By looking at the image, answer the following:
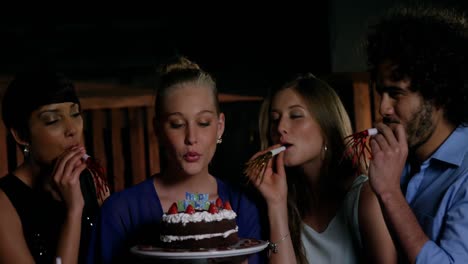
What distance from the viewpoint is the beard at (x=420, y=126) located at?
2.94 metres

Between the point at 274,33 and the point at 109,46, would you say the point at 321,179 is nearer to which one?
the point at 274,33

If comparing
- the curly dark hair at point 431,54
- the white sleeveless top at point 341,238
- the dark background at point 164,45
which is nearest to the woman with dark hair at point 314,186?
the white sleeveless top at point 341,238

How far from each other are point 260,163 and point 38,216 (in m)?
0.94

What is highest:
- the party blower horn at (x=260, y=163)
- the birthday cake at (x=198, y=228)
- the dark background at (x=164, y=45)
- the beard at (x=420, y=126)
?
the dark background at (x=164, y=45)

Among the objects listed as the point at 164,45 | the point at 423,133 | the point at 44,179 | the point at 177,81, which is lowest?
the point at 44,179

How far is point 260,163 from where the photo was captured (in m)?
3.27

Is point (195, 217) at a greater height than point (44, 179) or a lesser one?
lesser

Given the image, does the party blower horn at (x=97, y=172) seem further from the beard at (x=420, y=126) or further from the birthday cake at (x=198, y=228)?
the beard at (x=420, y=126)

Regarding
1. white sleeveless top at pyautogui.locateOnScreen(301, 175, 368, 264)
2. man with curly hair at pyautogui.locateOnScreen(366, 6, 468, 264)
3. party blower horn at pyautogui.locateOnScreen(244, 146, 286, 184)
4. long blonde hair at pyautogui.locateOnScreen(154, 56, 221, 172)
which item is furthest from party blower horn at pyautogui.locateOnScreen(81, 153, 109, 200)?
man with curly hair at pyautogui.locateOnScreen(366, 6, 468, 264)

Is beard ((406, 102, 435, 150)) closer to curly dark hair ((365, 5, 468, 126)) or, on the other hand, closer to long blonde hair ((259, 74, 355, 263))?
curly dark hair ((365, 5, 468, 126))

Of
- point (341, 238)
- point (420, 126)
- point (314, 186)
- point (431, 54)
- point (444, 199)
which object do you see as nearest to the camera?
point (444, 199)

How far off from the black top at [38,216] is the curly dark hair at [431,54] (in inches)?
56.2

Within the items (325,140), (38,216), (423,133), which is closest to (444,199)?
(423,133)

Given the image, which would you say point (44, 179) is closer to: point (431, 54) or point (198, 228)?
point (198, 228)
